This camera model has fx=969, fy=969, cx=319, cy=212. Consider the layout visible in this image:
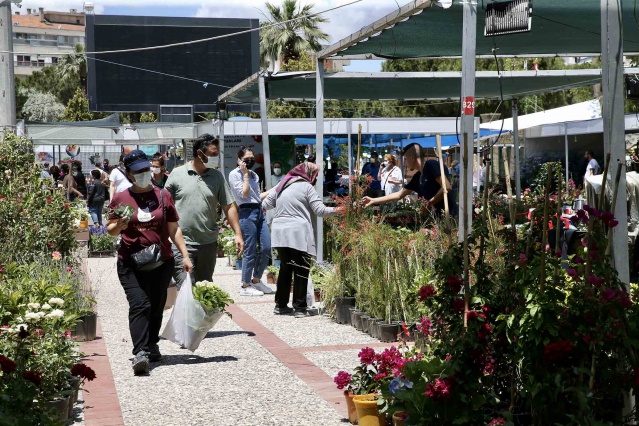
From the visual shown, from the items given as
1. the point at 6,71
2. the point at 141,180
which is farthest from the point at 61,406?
the point at 6,71

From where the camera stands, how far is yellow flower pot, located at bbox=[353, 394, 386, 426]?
226 inches

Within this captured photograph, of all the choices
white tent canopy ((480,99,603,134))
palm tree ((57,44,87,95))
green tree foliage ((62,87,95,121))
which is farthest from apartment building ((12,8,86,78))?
white tent canopy ((480,99,603,134))

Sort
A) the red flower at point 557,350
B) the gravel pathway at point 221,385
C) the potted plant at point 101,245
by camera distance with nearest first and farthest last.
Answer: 1. the red flower at point 557,350
2. the gravel pathway at point 221,385
3. the potted plant at point 101,245

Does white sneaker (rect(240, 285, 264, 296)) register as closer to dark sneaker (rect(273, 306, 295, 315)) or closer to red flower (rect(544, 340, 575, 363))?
dark sneaker (rect(273, 306, 295, 315))

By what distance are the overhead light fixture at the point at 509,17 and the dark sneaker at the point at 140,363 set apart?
12.7 ft

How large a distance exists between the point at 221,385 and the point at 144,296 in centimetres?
111

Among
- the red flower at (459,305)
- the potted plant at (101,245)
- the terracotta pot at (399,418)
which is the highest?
the red flower at (459,305)

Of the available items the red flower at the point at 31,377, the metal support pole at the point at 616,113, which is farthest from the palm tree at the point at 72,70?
the red flower at the point at 31,377

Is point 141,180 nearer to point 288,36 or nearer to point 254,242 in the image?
point 254,242

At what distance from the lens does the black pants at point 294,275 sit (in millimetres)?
10641

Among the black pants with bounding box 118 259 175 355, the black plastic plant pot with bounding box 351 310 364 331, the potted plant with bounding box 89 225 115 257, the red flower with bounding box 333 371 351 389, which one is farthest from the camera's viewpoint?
the potted plant with bounding box 89 225 115 257

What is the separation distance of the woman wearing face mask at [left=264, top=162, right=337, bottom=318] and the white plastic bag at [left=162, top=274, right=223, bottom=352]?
8.16 ft

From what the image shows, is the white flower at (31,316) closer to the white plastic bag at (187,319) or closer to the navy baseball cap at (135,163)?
the navy baseball cap at (135,163)

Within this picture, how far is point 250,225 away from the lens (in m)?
12.7
